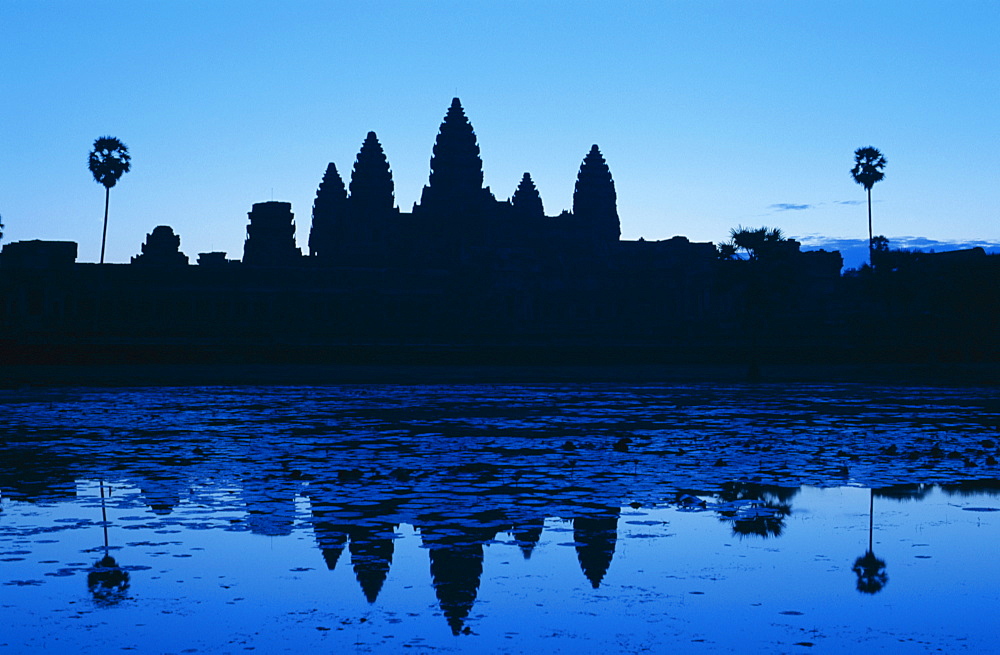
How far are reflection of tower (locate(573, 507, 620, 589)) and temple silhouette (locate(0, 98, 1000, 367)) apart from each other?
37.6m

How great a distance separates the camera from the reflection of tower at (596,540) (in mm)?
9539

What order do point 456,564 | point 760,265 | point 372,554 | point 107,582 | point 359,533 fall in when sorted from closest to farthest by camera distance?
point 107,582
point 456,564
point 372,554
point 359,533
point 760,265

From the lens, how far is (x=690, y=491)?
46.1ft

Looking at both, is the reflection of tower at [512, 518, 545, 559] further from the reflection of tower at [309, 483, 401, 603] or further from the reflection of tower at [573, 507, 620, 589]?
the reflection of tower at [309, 483, 401, 603]

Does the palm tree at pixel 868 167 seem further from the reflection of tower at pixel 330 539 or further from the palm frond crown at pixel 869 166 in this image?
the reflection of tower at pixel 330 539

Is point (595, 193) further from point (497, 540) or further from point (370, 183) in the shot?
point (497, 540)

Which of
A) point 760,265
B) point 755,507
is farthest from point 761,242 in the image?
point 755,507

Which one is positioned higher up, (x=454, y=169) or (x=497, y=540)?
(x=454, y=169)

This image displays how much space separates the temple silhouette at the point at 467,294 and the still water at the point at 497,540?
105 feet

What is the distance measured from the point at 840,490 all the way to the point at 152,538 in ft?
26.7

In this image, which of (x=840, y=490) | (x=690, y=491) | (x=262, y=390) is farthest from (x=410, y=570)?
(x=262, y=390)

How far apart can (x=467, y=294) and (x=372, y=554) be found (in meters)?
83.9

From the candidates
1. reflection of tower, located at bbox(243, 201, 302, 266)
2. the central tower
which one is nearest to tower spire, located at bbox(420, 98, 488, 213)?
the central tower

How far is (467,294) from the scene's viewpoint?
9388 centimetres
